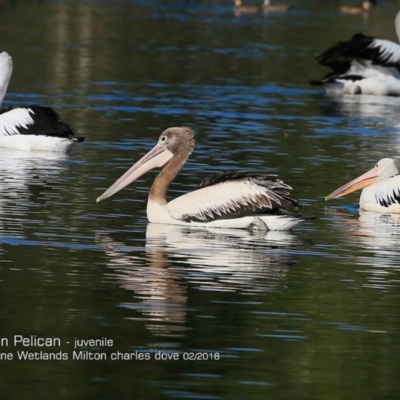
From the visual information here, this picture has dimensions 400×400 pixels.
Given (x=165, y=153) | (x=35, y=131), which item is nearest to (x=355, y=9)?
(x=35, y=131)

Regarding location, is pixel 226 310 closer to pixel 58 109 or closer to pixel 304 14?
pixel 58 109

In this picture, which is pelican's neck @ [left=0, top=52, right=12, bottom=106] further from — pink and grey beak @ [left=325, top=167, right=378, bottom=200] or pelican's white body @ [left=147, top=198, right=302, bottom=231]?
pelican's white body @ [left=147, top=198, right=302, bottom=231]

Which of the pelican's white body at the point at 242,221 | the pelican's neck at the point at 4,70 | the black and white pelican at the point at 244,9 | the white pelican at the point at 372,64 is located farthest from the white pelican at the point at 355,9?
the pelican's white body at the point at 242,221

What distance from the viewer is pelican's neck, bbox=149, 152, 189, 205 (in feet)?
37.9

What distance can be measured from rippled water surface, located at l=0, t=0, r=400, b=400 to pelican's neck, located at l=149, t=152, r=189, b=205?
0.27 m

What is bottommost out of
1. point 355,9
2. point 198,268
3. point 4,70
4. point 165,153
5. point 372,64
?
point 355,9

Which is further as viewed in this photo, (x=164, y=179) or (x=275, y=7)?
(x=275, y=7)

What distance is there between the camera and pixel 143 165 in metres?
12.0

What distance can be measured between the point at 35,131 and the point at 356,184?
407 centimetres

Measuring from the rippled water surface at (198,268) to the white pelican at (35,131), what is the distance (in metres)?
0.22

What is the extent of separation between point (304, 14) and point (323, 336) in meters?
45.3

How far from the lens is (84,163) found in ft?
50.3

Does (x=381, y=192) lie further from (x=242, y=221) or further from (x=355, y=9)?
(x=355, y=9)

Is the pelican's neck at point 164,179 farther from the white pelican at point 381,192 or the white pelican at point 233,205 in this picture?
the white pelican at point 381,192
